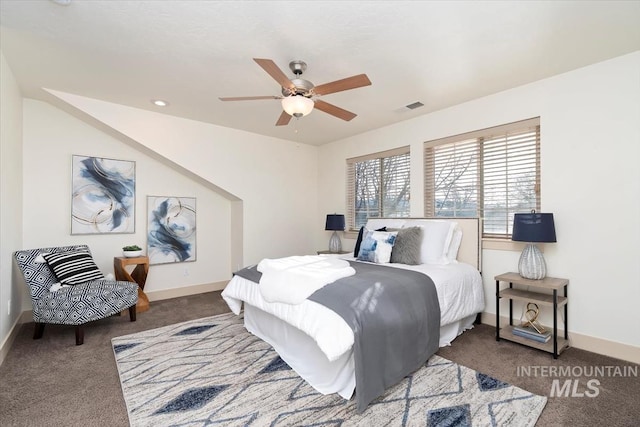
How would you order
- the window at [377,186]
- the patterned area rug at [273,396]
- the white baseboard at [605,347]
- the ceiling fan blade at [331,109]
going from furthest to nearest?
the window at [377,186] → the ceiling fan blade at [331,109] → the white baseboard at [605,347] → the patterned area rug at [273,396]

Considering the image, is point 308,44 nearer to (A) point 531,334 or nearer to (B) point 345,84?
(B) point 345,84

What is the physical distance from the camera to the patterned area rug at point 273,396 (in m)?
1.85

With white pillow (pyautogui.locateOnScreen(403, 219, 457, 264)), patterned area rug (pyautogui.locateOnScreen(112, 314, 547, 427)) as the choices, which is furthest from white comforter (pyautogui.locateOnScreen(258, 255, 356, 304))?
white pillow (pyautogui.locateOnScreen(403, 219, 457, 264))

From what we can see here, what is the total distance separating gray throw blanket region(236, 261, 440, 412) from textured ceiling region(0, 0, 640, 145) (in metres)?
1.86

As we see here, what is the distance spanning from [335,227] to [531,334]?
9.33 feet

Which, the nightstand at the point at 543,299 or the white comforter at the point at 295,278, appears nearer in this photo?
the white comforter at the point at 295,278

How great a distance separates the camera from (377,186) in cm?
482

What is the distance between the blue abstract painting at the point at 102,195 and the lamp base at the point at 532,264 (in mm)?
4756

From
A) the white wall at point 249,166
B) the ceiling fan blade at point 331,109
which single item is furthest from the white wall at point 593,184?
the white wall at point 249,166

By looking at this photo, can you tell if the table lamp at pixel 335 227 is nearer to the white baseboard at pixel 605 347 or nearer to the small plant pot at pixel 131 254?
the small plant pot at pixel 131 254

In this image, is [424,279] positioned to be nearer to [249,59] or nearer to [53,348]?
[249,59]

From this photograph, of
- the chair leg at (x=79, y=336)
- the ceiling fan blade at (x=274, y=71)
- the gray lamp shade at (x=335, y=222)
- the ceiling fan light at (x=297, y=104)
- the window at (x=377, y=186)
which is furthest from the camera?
the gray lamp shade at (x=335, y=222)


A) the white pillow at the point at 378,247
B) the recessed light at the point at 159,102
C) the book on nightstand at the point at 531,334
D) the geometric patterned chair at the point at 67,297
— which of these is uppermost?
the recessed light at the point at 159,102

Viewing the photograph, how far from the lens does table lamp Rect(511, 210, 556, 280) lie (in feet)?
8.95
